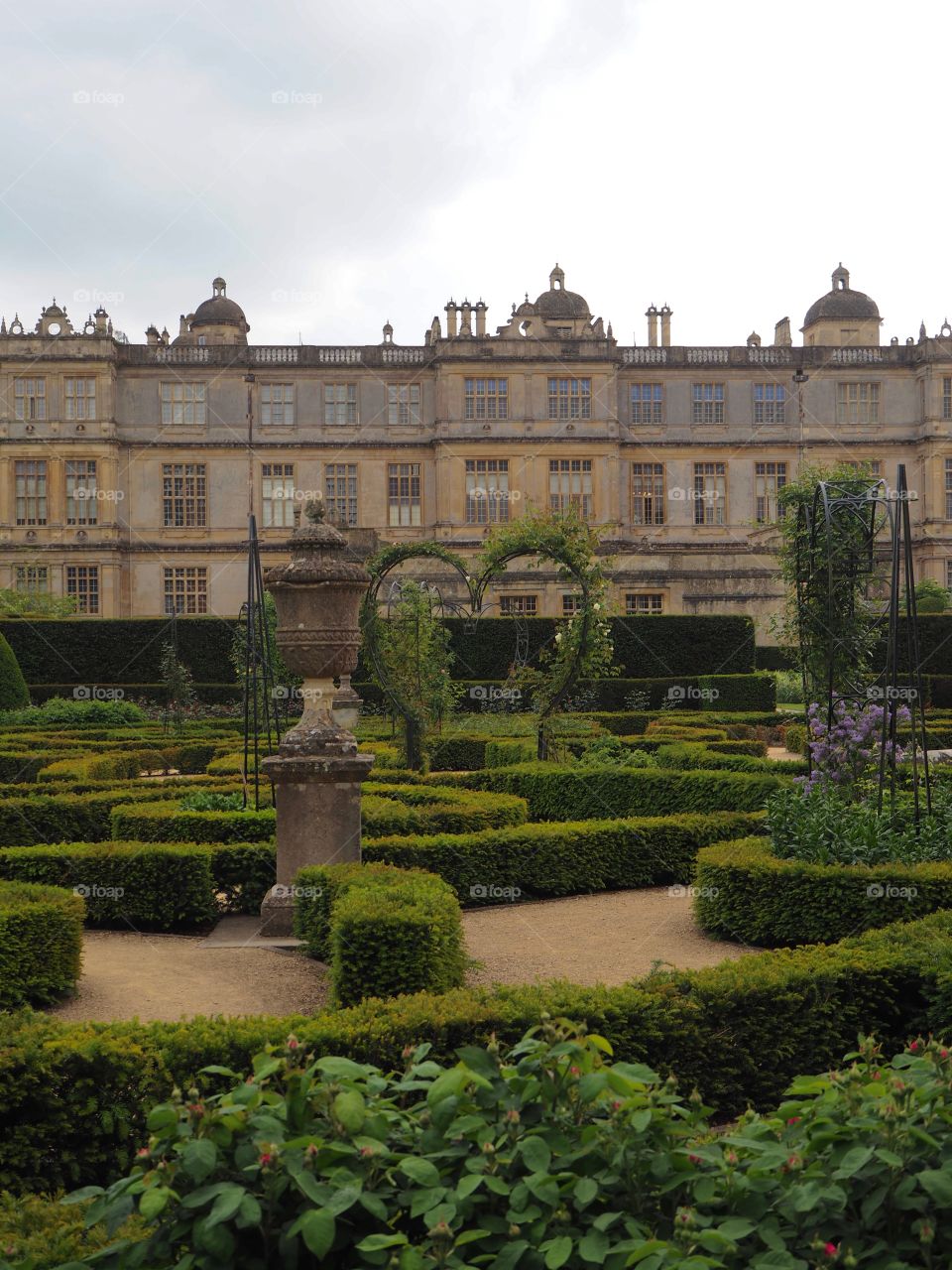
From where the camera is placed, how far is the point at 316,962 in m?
6.60

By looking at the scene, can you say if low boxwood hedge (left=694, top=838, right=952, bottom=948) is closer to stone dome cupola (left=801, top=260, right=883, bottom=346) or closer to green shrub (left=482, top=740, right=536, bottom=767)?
green shrub (left=482, top=740, right=536, bottom=767)

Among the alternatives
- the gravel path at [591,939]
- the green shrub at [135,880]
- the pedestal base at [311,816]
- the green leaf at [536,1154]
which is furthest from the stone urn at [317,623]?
the green leaf at [536,1154]

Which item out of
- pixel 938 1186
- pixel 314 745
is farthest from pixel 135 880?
pixel 938 1186

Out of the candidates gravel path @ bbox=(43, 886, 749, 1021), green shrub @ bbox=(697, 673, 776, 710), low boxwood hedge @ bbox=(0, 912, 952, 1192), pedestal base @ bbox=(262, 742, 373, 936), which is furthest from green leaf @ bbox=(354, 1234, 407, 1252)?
green shrub @ bbox=(697, 673, 776, 710)

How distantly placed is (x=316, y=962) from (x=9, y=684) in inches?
574

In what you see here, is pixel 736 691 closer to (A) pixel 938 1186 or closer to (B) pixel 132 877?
(B) pixel 132 877

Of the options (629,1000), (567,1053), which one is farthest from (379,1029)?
(567,1053)

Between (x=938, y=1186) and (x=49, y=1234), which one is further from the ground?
(x=938, y=1186)

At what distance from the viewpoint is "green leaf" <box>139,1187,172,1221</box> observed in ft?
6.86

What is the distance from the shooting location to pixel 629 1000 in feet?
14.4

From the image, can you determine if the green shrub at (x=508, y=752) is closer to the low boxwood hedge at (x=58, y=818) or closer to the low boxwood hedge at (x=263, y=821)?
the low boxwood hedge at (x=263, y=821)

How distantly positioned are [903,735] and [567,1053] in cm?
1060

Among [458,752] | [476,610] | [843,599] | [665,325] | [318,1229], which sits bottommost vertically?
[458,752]

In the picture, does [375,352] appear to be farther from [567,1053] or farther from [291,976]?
[567,1053]
